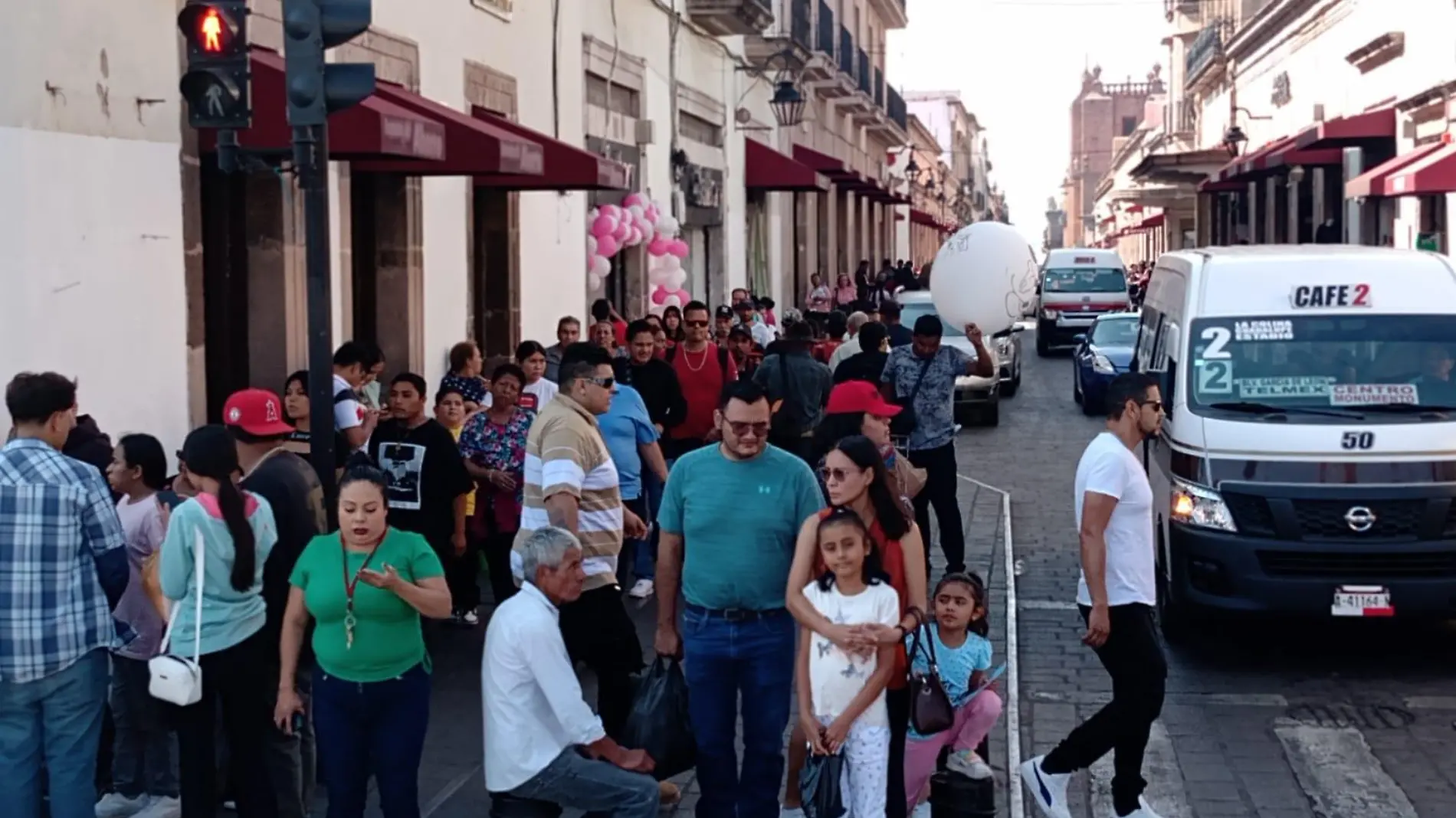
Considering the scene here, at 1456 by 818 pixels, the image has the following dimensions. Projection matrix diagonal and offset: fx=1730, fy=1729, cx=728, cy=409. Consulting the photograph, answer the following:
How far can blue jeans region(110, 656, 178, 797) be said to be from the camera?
22.0ft

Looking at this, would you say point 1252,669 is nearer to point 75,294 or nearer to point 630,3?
point 75,294

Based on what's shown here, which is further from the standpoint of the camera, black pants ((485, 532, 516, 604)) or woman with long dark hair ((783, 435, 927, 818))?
black pants ((485, 532, 516, 604))

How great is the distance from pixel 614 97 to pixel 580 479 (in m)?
13.4

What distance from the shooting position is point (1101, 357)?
22359mm

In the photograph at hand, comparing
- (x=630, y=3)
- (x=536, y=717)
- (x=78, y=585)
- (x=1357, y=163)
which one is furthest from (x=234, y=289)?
(x=1357, y=163)

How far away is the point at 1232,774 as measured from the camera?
24.5ft

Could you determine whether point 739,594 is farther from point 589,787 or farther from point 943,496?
point 943,496

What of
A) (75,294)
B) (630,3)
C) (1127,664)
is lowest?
(1127,664)

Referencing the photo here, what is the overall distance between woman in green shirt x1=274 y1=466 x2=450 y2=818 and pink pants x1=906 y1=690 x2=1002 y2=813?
179cm

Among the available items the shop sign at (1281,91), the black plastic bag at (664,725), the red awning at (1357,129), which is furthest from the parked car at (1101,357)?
the shop sign at (1281,91)

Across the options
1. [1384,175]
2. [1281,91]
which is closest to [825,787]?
[1384,175]

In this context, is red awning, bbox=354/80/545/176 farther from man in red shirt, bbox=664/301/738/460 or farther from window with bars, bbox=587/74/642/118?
window with bars, bbox=587/74/642/118

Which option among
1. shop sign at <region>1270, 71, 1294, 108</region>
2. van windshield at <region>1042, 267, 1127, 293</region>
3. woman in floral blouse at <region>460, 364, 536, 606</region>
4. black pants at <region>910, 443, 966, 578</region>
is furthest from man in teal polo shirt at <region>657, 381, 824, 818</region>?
shop sign at <region>1270, 71, 1294, 108</region>

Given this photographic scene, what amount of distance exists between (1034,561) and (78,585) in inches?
311
